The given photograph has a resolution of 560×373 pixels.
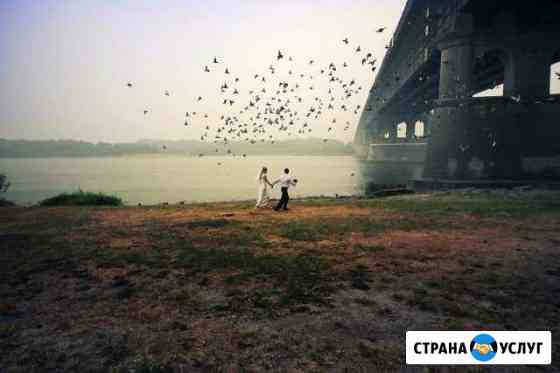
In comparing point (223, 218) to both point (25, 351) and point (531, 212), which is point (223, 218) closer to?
point (25, 351)

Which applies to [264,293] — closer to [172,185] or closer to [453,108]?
[453,108]

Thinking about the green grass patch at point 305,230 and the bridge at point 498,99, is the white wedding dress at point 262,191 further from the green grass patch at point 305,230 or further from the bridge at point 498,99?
the bridge at point 498,99

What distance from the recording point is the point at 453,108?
83.6 feet

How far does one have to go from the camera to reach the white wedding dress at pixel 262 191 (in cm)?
1609

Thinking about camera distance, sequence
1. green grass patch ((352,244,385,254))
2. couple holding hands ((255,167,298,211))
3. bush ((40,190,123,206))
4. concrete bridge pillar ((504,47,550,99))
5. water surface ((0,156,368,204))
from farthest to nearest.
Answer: water surface ((0,156,368,204))
concrete bridge pillar ((504,47,550,99))
bush ((40,190,123,206))
couple holding hands ((255,167,298,211))
green grass patch ((352,244,385,254))

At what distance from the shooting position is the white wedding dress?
1609cm

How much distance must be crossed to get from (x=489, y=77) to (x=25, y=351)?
164 feet

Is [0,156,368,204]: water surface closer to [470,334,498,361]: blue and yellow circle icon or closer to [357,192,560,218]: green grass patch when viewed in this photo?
[357,192,560,218]: green grass patch

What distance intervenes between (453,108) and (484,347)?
83.4 ft

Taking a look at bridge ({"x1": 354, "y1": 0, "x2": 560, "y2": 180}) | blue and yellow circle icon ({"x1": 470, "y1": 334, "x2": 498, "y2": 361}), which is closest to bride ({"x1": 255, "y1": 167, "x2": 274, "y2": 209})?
blue and yellow circle icon ({"x1": 470, "y1": 334, "x2": 498, "y2": 361})

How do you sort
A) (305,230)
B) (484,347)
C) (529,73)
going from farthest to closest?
(529,73)
(305,230)
(484,347)

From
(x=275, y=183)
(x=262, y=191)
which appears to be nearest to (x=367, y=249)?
(x=275, y=183)

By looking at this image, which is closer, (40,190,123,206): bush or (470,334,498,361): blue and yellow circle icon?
(470,334,498,361): blue and yellow circle icon

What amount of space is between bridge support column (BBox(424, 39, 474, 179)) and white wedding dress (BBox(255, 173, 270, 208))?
56.1 ft
